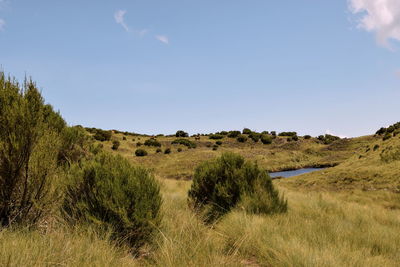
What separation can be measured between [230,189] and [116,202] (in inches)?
169

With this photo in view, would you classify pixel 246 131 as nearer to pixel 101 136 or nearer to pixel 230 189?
pixel 101 136

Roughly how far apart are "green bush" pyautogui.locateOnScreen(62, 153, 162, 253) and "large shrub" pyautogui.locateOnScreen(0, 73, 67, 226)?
1.62 feet

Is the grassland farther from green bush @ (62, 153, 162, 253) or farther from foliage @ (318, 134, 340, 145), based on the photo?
foliage @ (318, 134, 340, 145)

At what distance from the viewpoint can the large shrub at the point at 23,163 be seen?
15.2 ft

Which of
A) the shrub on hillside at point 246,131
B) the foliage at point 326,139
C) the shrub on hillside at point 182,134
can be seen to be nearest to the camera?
the foliage at point 326,139

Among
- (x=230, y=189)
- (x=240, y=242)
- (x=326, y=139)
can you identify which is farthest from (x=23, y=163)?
(x=326, y=139)

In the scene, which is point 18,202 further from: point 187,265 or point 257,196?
point 257,196

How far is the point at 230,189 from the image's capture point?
28.1 feet

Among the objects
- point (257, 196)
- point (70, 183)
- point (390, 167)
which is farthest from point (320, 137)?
point (70, 183)

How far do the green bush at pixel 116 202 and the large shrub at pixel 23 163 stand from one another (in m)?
0.49

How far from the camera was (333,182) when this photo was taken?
2047 cm

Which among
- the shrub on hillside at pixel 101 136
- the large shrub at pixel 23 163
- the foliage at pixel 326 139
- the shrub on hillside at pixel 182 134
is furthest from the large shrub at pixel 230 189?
the shrub on hillside at pixel 182 134

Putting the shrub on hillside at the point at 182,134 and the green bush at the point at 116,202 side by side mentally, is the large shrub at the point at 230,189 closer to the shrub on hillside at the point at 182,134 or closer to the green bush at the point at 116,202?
the green bush at the point at 116,202

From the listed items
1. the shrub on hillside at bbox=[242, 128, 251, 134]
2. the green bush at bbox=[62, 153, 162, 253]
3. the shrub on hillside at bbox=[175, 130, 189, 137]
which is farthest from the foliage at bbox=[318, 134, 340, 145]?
the green bush at bbox=[62, 153, 162, 253]
